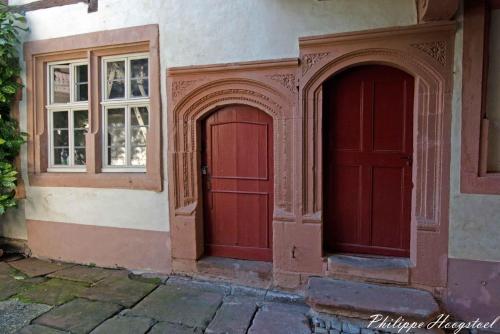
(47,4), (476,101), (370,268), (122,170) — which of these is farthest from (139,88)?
(476,101)

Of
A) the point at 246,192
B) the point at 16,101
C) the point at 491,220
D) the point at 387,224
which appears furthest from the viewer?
the point at 16,101

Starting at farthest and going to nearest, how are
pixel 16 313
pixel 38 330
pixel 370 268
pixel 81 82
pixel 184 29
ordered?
1. pixel 81 82
2. pixel 184 29
3. pixel 370 268
4. pixel 16 313
5. pixel 38 330

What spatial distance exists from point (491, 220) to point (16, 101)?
18.4 ft

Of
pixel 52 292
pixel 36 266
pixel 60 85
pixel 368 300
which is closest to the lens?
pixel 368 300

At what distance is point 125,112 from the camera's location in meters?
3.86

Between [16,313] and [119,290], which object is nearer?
[16,313]

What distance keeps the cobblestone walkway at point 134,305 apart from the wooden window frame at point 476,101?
1.91 m

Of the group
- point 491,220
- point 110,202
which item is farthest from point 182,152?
point 491,220

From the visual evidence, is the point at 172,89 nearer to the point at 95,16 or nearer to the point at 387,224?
the point at 95,16

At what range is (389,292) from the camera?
279 centimetres

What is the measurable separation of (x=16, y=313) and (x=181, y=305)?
1.48 metres

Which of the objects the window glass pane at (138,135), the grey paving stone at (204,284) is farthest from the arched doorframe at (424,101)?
the window glass pane at (138,135)

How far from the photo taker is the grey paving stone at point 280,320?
2.58 m

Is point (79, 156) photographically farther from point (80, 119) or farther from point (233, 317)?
point (233, 317)
